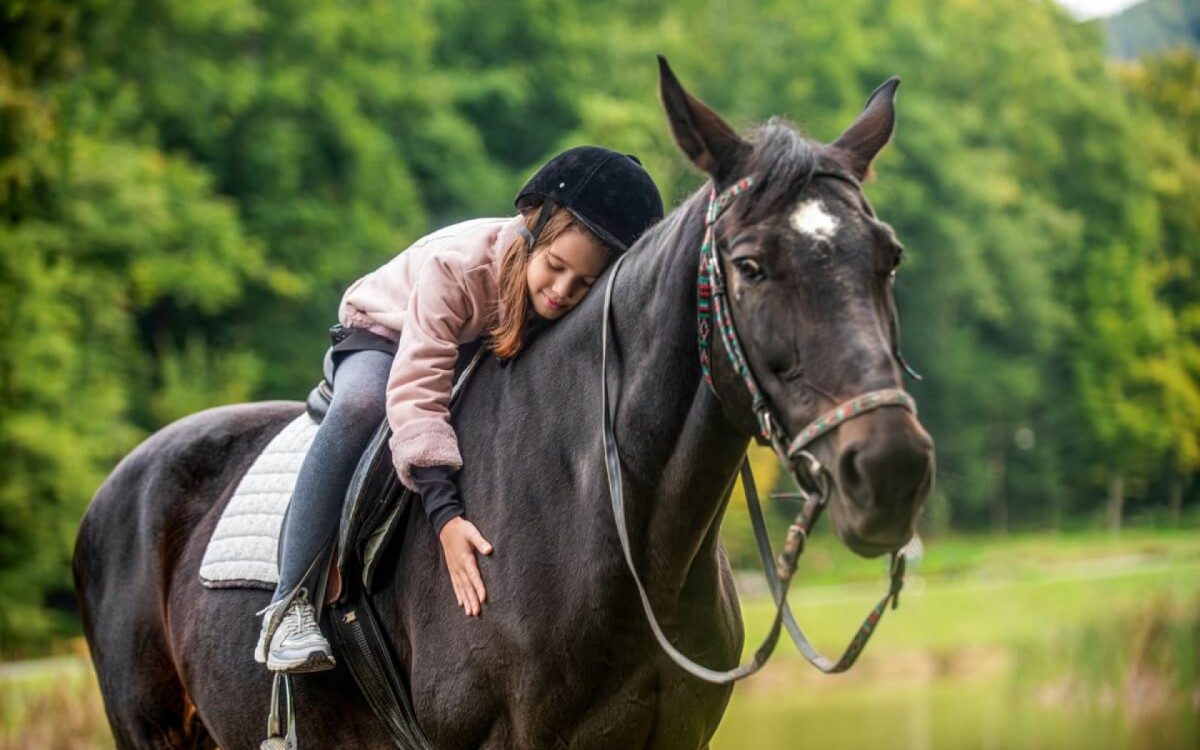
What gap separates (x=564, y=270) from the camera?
12.9ft

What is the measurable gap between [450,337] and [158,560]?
206 cm

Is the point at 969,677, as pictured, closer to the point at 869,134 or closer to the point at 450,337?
the point at 450,337

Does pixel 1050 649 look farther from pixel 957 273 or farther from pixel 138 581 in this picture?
pixel 957 273

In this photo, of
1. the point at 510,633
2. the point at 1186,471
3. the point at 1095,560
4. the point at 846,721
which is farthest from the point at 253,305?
the point at 1186,471

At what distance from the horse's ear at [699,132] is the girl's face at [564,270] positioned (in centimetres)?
69

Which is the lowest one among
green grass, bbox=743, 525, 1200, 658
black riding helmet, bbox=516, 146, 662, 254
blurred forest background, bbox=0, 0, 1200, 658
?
green grass, bbox=743, 525, 1200, 658

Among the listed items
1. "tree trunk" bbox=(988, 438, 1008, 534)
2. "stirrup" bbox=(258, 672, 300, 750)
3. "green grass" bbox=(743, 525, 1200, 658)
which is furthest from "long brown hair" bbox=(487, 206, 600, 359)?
"tree trunk" bbox=(988, 438, 1008, 534)

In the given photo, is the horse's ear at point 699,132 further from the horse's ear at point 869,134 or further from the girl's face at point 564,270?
the girl's face at point 564,270

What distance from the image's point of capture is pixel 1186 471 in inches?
1860

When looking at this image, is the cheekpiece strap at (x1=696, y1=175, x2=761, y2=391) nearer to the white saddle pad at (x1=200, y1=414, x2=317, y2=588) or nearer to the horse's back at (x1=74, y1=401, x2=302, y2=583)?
the white saddle pad at (x1=200, y1=414, x2=317, y2=588)

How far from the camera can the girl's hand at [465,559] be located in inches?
146

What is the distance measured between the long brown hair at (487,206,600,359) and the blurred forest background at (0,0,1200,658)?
0.43 metres

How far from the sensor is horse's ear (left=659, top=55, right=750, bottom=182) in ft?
10.4

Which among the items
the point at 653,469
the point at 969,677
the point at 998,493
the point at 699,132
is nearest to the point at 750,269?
the point at 699,132
